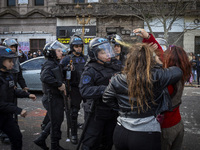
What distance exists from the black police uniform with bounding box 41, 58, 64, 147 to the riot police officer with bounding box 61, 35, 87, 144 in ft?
2.05

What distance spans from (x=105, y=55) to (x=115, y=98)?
2.90 ft

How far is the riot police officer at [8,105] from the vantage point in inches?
115

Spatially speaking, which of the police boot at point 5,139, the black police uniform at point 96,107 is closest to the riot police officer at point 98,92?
the black police uniform at point 96,107

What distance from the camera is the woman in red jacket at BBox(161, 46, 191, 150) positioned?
230 centimetres

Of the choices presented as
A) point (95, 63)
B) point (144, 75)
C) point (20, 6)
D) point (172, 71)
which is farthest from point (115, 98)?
point (20, 6)

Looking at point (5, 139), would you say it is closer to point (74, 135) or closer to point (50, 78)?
point (74, 135)

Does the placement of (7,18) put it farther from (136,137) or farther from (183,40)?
(136,137)

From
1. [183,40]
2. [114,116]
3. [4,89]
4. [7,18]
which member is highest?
[7,18]

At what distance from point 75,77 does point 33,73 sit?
4.90 m

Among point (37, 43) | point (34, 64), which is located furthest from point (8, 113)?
point (37, 43)

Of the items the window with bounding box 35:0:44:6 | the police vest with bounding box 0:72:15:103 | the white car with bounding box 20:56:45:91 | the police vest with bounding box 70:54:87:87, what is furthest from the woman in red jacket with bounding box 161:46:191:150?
the window with bounding box 35:0:44:6

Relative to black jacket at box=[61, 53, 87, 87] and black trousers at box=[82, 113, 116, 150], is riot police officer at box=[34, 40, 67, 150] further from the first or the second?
black trousers at box=[82, 113, 116, 150]

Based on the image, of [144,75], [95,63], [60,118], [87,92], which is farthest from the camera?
[60,118]

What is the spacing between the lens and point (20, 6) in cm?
2128
